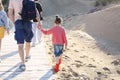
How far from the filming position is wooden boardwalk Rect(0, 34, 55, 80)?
9125mm

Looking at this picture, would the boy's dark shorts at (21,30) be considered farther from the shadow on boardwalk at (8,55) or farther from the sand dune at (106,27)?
the sand dune at (106,27)

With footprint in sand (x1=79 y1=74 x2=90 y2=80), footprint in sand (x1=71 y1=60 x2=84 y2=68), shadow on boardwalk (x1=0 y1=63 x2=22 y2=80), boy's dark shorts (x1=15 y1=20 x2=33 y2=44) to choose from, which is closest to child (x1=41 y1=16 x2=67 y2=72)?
boy's dark shorts (x1=15 y1=20 x2=33 y2=44)

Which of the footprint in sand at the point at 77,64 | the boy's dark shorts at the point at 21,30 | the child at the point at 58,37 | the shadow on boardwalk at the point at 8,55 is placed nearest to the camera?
the boy's dark shorts at the point at 21,30

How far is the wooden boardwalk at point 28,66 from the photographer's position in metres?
9.12

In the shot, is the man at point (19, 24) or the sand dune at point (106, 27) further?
the sand dune at point (106, 27)

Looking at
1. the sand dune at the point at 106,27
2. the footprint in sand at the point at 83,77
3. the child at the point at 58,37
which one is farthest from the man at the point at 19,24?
the sand dune at the point at 106,27

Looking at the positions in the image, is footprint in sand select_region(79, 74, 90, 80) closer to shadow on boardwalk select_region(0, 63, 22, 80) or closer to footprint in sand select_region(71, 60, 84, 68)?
footprint in sand select_region(71, 60, 84, 68)

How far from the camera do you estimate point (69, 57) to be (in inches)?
481

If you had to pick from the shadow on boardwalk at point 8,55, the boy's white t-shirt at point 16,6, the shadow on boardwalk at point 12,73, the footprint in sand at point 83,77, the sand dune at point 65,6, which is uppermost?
the sand dune at point 65,6

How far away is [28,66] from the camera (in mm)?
10023

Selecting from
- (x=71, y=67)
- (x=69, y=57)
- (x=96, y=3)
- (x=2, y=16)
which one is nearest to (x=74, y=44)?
(x=69, y=57)

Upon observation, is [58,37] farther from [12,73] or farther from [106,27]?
[106,27]

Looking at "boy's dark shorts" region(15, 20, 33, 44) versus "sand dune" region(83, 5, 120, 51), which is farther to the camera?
"sand dune" region(83, 5, 120, 51)

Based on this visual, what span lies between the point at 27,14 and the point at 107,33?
28.8ft
